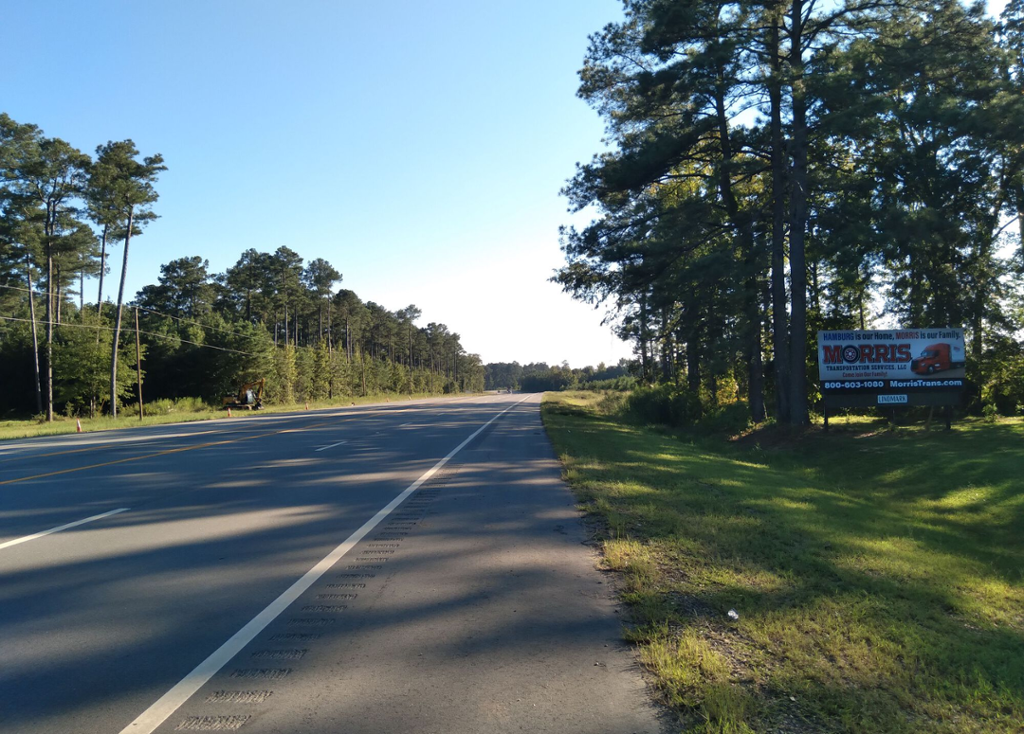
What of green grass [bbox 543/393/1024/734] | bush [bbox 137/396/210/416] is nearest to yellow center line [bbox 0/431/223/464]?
green grass [bbox 543/393/1024/734]

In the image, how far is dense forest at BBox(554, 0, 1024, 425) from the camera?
749 inches

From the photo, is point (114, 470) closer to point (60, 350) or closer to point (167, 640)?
point (167, 640)

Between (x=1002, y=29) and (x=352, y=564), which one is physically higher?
(x=1002, y=29)

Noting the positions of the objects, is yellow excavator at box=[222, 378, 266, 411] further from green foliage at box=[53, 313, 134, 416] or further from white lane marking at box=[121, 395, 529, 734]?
white lane marking at box=[121, 395, 529, 734]

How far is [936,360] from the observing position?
2009cm

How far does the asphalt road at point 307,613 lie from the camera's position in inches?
156

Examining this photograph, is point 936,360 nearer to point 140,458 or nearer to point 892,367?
point 892,367

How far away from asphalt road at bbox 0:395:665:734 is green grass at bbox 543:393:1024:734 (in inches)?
19.9

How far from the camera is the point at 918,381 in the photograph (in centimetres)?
2014

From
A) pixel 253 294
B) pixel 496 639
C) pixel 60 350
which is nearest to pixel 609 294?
pixel 496 639

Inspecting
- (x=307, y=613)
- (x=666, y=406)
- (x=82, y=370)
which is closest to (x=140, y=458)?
(x=307, y=613)

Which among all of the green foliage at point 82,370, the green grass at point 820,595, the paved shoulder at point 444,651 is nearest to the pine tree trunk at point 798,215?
the green grass at point 820,595

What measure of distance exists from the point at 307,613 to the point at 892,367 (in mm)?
19889

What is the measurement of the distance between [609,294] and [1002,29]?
15.4 metres
